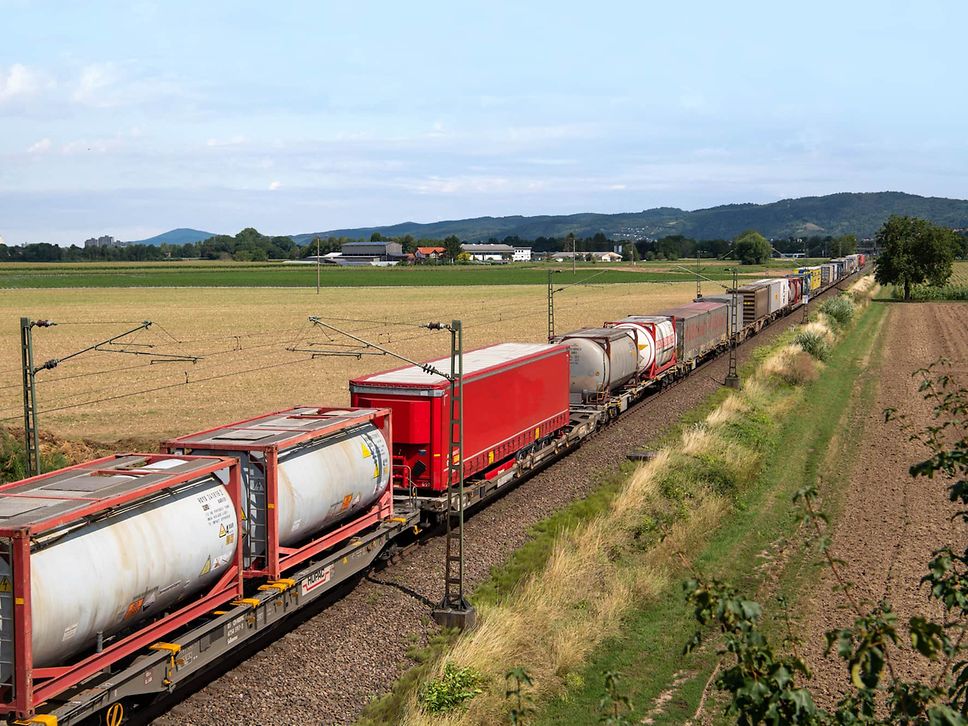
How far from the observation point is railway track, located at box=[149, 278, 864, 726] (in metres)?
14.1

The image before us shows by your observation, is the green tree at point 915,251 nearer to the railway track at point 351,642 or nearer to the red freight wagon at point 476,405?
the red freight wagon at point 476,405

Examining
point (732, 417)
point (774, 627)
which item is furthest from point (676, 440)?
point (774, 627)

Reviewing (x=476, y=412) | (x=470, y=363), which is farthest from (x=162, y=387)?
(x=476, y=412)

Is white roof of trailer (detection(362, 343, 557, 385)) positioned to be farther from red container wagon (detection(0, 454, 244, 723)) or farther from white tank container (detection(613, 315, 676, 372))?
white tank container (detection(613, 315, 676, 372))

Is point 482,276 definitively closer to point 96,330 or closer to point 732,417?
point 96,330

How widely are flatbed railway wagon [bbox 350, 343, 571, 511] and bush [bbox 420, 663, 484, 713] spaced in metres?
5.04

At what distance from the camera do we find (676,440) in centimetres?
3344

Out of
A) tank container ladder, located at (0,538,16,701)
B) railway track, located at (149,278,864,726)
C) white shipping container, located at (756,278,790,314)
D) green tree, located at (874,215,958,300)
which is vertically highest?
green tree, located at (874,215,958,300)

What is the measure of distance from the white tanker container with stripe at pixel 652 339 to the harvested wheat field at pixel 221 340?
9887 mm

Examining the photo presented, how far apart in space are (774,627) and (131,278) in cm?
16279

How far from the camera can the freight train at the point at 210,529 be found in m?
11.2

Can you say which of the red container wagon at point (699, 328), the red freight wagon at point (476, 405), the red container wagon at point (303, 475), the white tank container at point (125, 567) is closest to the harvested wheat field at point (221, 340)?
the red freight wagon at point (476, 405)

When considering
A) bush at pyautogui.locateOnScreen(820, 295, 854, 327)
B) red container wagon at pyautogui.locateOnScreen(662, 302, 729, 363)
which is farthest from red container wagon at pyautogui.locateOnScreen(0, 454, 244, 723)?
bush at pyautogui.locateOnScreen(820, 295, 854, 327)

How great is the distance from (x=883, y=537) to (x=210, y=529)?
16394 mm
